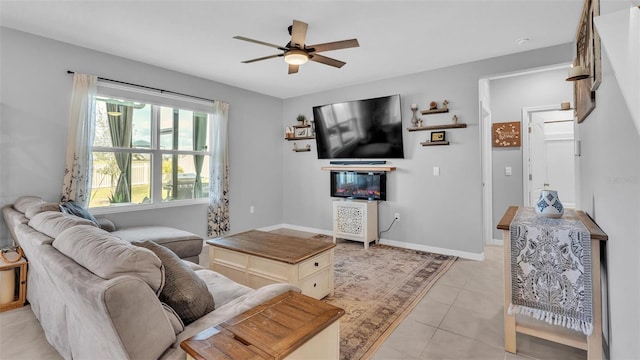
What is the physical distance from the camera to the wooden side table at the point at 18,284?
2404 millimetres

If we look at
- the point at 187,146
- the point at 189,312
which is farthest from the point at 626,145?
the point at 187,146

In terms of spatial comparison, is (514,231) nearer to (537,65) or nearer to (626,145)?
(626,145)

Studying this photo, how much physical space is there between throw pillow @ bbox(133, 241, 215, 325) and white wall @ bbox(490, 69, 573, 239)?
4.42 metres

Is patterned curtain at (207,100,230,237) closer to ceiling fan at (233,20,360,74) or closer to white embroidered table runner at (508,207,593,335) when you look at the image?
ceiling fan at (233,20,360,74)

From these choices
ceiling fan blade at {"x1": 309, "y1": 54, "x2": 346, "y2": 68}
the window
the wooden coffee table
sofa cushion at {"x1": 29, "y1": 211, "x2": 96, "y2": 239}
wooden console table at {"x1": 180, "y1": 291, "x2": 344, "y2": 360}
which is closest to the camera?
wooden console table at {"x1": 180, "y1": 291, "x2": 344, "y2": 360}

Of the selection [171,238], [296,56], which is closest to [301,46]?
[296,56]

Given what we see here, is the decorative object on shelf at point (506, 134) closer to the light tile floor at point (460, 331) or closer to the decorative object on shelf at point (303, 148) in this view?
the light tile floor at point (460, 331)

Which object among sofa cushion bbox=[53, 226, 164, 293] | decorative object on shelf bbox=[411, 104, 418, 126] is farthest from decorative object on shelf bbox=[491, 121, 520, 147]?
sofa cushion bbox=[53, 226, 164, 293]

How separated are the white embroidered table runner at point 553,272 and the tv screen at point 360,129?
2.70 m

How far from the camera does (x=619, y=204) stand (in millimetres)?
1446

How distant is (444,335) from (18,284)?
11.0ft

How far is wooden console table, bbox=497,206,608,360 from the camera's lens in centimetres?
163

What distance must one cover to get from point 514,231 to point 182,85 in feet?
13.9

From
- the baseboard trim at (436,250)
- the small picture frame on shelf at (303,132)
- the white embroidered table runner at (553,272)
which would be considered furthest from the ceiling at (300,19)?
the baseboard trim at (436,250)
